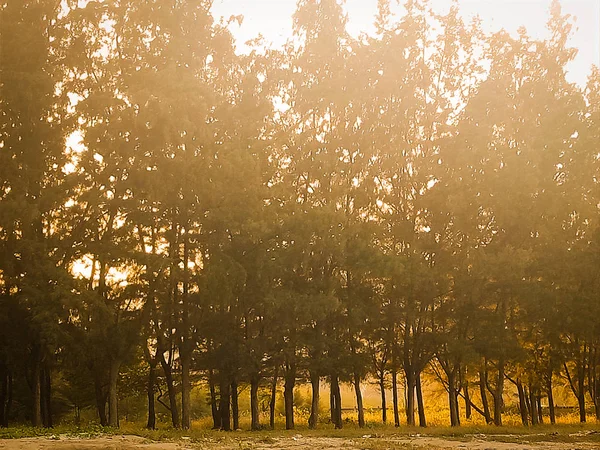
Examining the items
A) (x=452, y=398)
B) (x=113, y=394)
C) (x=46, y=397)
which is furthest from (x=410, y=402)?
(x=46, y=397)

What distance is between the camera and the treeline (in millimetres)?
27562

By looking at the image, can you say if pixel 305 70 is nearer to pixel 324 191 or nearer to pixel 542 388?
pixel 324 191

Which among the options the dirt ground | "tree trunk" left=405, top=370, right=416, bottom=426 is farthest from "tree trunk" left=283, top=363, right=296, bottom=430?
the dirt ground

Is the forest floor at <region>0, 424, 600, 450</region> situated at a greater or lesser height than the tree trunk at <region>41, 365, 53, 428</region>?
lesser

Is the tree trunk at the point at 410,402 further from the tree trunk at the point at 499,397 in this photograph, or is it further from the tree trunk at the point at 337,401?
the tree trunk at the point at 499,397

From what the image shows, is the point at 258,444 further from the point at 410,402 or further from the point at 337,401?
the point at 410,402

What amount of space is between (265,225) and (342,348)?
6.27 metres

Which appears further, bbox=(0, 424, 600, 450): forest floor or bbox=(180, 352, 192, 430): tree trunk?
bbox=(180, 352, 192, 430): tree trunk

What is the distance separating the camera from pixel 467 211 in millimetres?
31188

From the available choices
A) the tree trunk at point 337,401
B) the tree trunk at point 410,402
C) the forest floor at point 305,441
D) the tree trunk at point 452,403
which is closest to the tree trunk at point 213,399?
the tree trunk at point 337,401

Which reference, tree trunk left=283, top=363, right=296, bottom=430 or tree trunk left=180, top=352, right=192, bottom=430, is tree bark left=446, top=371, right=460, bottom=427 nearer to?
tree trunk left=283, top=363, right=296, bottom=430

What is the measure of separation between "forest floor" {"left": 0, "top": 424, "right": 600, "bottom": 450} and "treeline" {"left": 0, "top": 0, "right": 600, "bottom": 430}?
5076mm

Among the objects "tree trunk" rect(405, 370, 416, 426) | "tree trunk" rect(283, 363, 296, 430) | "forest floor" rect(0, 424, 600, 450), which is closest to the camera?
"forest floor" rect(0, 424, 600, 450)

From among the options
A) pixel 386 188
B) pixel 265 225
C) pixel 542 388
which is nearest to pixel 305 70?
pixel 386 188
